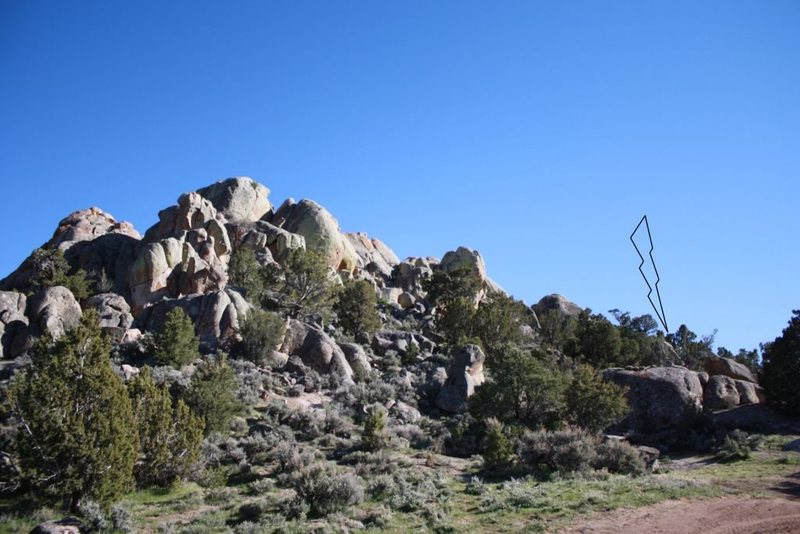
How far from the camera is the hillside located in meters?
16.7

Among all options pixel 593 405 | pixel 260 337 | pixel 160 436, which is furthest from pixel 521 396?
pixel 160 436

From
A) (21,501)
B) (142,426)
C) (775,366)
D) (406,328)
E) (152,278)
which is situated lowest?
(21,501)

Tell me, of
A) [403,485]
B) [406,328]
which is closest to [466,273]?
[406,328]

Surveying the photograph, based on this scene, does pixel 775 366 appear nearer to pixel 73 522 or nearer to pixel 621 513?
pixel 621 513

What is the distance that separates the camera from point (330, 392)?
35750 millimetres

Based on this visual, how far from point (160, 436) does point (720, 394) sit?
37.3 metres

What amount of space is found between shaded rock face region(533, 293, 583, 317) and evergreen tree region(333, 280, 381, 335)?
35352mm

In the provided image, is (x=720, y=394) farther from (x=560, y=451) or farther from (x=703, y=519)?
(x=703, y=519)

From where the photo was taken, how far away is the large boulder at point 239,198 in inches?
3105

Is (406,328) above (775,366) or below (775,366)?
above

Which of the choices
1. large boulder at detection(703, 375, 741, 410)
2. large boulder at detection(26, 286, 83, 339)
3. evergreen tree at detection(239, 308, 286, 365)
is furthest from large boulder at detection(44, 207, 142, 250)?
large boulder at detection(703, 375, 741, 410)

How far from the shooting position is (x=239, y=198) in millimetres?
80750

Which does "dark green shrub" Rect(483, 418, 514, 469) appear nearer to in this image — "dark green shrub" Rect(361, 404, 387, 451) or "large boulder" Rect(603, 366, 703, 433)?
"dark green shrub" Rect(361, 404, 387, 451)

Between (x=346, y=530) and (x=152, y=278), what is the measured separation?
46.1m
